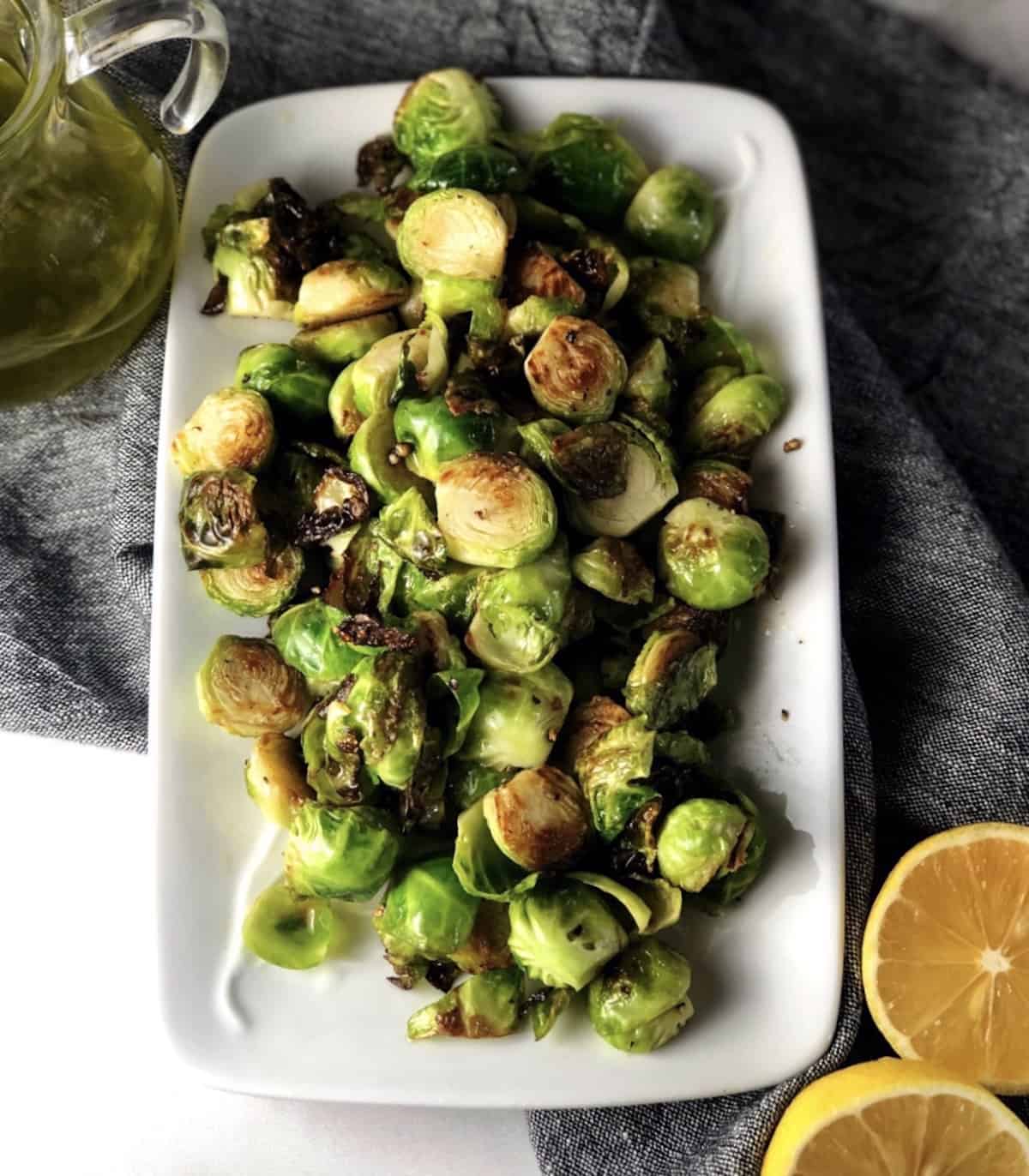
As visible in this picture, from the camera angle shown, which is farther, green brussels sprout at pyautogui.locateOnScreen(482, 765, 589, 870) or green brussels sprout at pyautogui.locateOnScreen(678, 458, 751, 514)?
green brussels sprout at pyautogui.locateOnScreen(678, 458, 751, 514)

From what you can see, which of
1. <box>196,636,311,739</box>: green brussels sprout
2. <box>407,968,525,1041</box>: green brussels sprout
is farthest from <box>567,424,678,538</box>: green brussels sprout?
<box>407,968,525,1041</box>: green brussels sprout

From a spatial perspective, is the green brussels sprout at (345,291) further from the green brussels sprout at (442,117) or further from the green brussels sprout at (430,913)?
the green brussels sprout at (430,913)

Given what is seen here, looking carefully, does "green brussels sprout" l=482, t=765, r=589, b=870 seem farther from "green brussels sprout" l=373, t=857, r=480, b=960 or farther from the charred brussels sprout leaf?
the charred brussels sprout leaf

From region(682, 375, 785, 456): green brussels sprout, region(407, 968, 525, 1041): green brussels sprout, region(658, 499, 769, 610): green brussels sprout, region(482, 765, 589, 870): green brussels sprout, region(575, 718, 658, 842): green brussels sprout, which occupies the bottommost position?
region(407, 968, 525, 1041): green brussels sprout

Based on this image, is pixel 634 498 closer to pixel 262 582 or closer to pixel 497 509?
pixel 497 509

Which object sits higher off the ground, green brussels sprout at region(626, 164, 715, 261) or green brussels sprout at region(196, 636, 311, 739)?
green brussels sprout at region(626, 164, 715, 261)

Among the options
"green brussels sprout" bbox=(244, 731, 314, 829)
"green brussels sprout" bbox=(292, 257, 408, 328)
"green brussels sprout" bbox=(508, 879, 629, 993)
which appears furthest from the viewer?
"green brussels sprout" bbox=(292, 257, 408, 328)

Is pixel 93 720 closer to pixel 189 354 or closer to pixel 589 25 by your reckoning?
pixel 189 354
